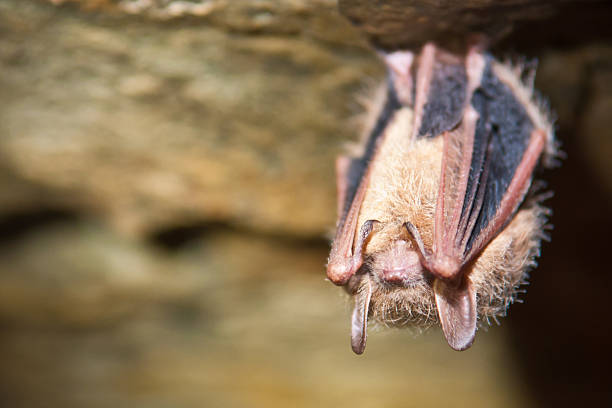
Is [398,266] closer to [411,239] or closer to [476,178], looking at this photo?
[411,239]

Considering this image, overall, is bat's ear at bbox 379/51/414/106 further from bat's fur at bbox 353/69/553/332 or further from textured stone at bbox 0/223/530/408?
textured stone at bbox 0/223/530/408

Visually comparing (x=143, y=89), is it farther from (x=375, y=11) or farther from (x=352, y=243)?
(x=352, y=243)

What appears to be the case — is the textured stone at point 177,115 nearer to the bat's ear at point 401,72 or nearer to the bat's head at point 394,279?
the bat's ear at point 401,72

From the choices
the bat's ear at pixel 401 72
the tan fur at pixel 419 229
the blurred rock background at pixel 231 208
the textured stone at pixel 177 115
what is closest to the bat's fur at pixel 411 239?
the tan fur at pixel 419 229

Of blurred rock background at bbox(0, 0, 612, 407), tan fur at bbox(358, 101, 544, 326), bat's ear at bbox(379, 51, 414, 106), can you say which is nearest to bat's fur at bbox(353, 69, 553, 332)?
tan fur at bbox(358, 101, 544, 326)

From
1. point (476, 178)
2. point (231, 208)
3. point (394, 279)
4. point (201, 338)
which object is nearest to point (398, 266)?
point (394, 279)

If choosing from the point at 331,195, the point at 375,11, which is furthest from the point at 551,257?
the point at 375,11

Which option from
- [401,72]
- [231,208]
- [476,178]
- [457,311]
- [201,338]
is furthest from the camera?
[201,338]
